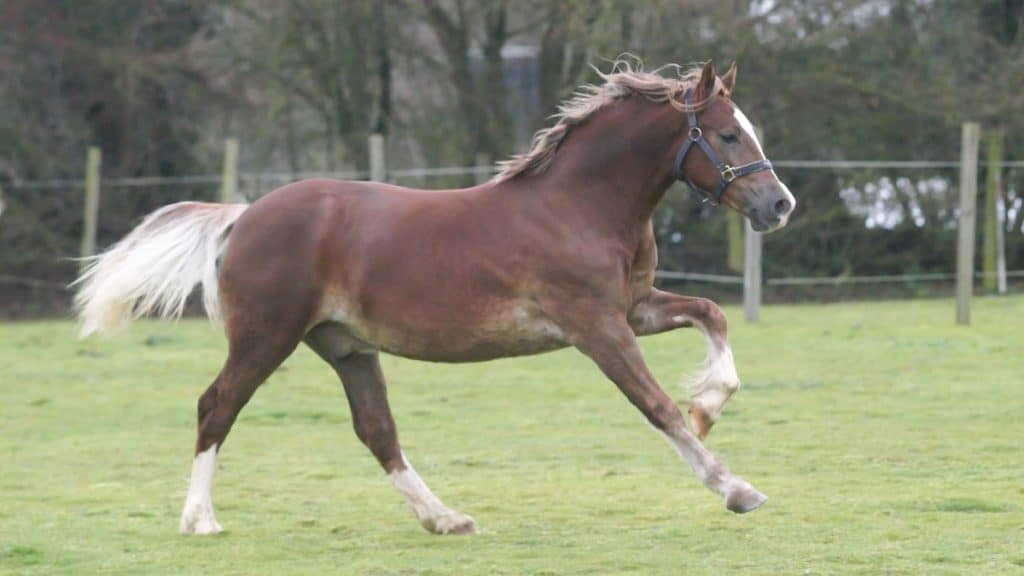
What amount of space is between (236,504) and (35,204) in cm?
1472

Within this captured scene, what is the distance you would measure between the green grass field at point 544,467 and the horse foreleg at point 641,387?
0.89ft

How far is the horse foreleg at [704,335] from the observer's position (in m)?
6.41

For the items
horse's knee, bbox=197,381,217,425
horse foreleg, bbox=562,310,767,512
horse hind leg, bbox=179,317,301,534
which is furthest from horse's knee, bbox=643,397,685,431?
horse's knee, bbox=197,381,217,425

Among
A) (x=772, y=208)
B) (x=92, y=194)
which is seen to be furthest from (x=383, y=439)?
(x=92, y=194)

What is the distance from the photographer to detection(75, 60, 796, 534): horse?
6.41 metres

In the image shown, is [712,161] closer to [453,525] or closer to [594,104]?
[594,104]

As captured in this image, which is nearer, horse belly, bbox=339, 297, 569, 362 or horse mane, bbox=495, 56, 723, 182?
horse belly, bbox=339, 297, 569, 362

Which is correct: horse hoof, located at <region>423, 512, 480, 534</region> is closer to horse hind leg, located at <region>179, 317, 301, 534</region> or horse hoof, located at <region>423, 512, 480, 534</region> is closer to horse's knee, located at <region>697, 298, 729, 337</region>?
horse hind leg, located at <region>179, 317, 301, 534</region>

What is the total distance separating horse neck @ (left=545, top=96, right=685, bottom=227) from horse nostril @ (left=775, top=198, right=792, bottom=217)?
0.49m

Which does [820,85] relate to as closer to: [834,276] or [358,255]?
[834,276]

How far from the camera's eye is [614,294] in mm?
6383

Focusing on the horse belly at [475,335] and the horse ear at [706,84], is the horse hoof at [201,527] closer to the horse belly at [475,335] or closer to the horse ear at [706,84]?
the horse belly at [475,335]

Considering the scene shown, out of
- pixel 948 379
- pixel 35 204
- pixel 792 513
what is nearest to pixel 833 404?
pixel 948 379

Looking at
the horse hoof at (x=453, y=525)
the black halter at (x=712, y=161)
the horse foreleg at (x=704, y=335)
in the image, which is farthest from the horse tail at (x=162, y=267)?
the black halter at (x=712, y=161)
